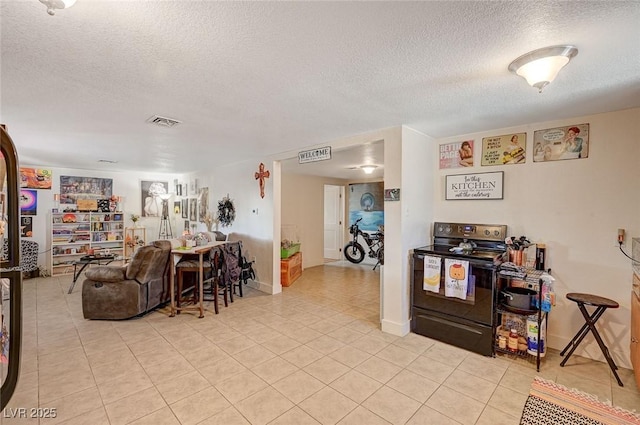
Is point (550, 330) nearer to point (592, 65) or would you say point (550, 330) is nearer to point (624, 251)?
point (624, 251)

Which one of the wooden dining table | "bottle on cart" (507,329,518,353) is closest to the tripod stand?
the wooden dining table

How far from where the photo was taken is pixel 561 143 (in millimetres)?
2941

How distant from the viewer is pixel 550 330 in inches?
118

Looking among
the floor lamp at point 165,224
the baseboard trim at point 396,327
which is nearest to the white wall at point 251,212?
the baseboard trim at point 396,327

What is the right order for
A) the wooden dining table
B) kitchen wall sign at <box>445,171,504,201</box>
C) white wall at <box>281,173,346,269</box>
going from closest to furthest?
kitchen wall sign at <box>445,171,504,201</box>, the wooden dining table, white wall at <box>281,173,346,269</box>

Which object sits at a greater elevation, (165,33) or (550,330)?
(165,33)

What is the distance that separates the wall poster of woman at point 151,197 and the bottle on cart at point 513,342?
7884mm

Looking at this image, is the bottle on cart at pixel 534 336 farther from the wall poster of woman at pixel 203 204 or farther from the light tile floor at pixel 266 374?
the wall poster of woman at pixel 203 204

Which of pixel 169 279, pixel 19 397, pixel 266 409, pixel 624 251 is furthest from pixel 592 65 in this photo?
pixel 169 279

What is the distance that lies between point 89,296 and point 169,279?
90 centimetres

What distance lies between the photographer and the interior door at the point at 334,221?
26.5ft

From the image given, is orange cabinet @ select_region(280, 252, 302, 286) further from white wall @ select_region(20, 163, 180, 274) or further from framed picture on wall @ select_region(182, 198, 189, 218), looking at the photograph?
white wall @ select_region(20, 163, 180, 274)

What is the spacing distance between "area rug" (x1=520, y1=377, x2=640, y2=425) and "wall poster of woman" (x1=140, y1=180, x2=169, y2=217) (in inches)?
324

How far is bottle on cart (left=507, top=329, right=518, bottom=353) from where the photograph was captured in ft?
9.05
